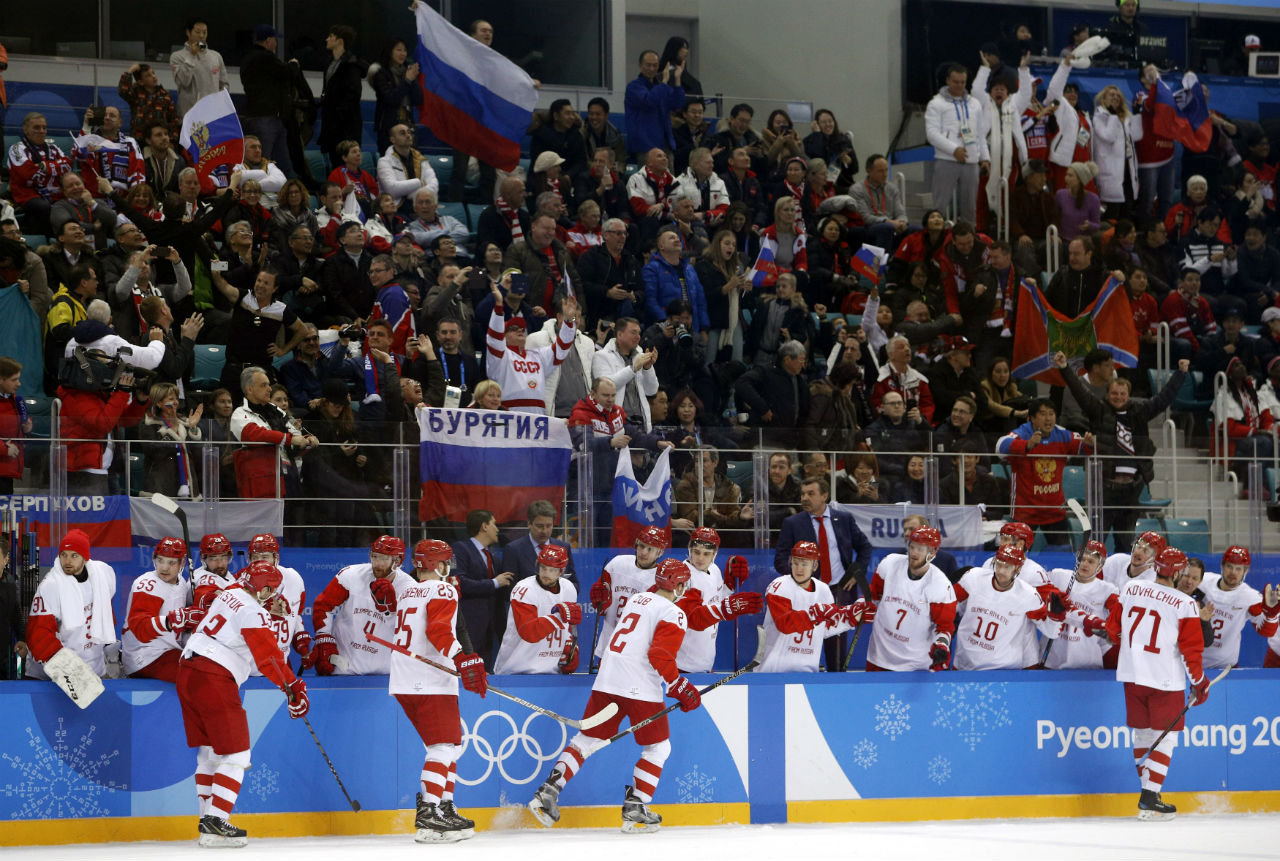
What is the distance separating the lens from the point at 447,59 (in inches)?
596

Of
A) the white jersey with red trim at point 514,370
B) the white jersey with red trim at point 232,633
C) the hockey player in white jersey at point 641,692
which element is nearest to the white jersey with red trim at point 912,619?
the hockey player in white jersey at point 641,692

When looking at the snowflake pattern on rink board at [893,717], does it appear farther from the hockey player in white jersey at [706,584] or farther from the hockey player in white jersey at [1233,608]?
the hockey player in white jersey at [1233,608]

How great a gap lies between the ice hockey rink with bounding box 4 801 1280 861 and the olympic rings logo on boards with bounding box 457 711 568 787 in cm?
33

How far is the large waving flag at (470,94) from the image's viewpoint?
15055 millimetres

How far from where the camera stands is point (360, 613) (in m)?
10.3

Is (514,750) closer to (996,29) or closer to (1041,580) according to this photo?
(1041,580)

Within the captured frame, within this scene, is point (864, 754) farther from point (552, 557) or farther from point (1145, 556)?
point (1145, 556)

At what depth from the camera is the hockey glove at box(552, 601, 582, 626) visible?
1035 cm

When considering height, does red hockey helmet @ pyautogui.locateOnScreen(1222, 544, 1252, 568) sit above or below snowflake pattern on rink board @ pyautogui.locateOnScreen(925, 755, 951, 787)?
above

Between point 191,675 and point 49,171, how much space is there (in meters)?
5.58

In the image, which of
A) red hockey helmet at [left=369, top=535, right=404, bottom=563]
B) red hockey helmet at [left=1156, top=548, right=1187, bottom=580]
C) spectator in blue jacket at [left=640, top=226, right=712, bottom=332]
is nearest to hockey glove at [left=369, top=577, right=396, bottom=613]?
red hockey helmet at [left=369, top=535, right=404, bottom=563]

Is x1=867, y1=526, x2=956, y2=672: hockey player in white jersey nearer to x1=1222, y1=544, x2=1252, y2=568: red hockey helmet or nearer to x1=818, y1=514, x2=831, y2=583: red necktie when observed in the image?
x1=818, y1=514, x2=831, y2=583: red necktie

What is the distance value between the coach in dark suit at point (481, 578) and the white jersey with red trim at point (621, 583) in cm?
63

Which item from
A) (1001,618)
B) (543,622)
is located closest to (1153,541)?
(1001,618)
